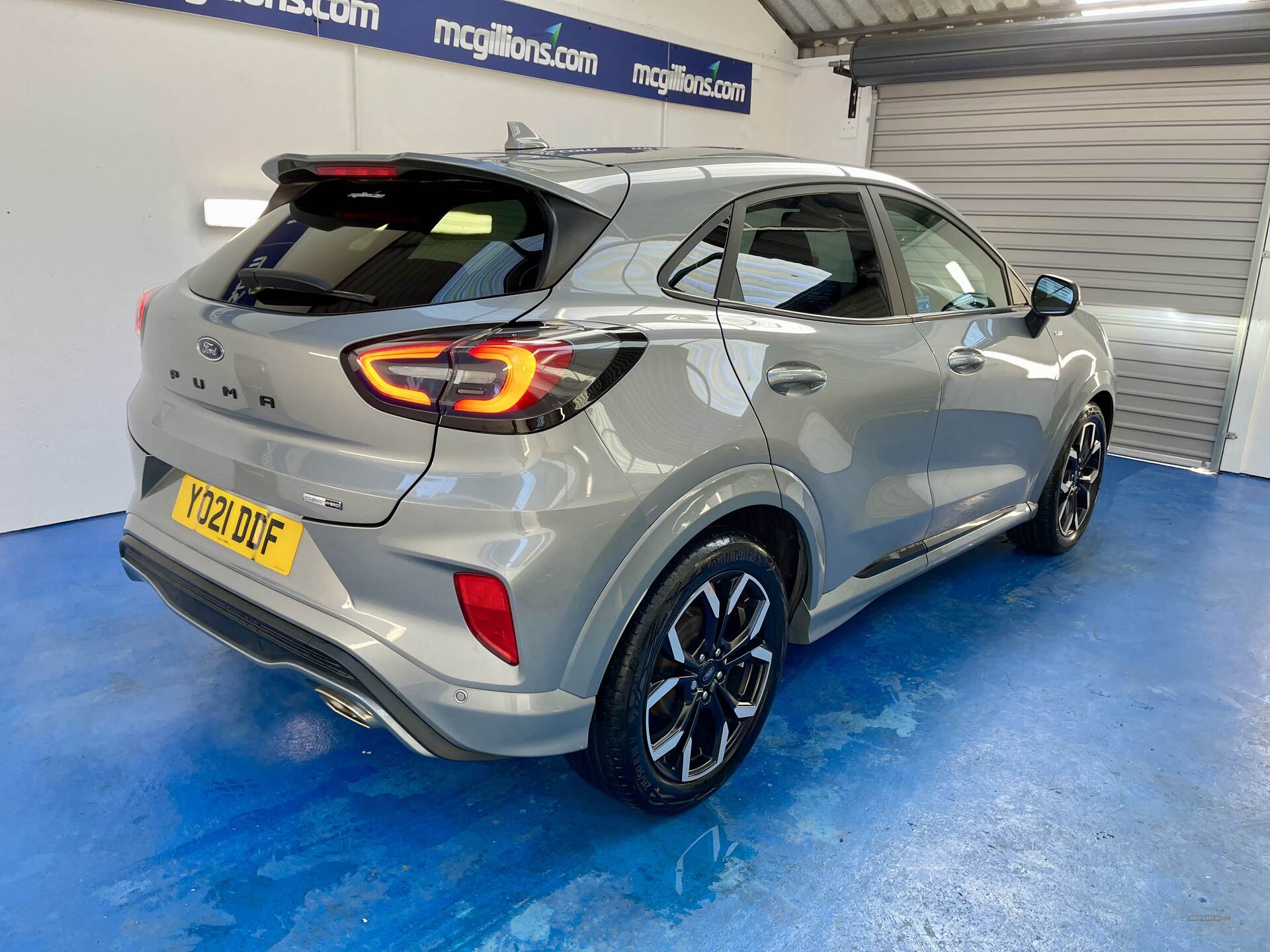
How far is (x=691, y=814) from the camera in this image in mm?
2234

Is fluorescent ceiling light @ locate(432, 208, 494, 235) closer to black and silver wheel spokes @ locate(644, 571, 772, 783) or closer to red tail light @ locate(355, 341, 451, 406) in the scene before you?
red tail light @ locate(355, 341, 451, 406)

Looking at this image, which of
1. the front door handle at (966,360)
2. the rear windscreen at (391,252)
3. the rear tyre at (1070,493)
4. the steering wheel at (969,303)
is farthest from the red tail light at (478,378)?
the rear tyre at (1070,493)

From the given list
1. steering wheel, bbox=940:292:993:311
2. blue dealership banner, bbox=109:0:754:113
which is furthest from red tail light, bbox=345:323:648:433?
blue dealership banner, bbox=109:0:754:113

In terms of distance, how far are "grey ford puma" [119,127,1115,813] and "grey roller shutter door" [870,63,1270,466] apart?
4.32 m

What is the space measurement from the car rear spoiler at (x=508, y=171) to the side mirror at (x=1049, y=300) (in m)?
1.89

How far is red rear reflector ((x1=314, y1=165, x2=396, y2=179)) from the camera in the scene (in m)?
1.98

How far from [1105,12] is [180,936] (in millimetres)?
6598

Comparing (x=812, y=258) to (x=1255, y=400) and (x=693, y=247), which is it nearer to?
(x=693, y=247)

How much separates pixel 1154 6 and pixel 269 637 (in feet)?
20.2

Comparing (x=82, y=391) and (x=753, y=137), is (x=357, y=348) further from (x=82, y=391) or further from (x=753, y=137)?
(x=753, y=137)

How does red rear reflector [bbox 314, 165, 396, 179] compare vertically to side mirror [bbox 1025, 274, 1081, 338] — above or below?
above

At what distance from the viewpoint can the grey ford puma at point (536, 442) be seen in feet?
5.46

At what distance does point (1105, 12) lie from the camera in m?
5.66

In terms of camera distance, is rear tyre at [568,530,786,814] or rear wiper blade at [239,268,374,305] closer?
rear wiper blade at [239,268,374,305]
